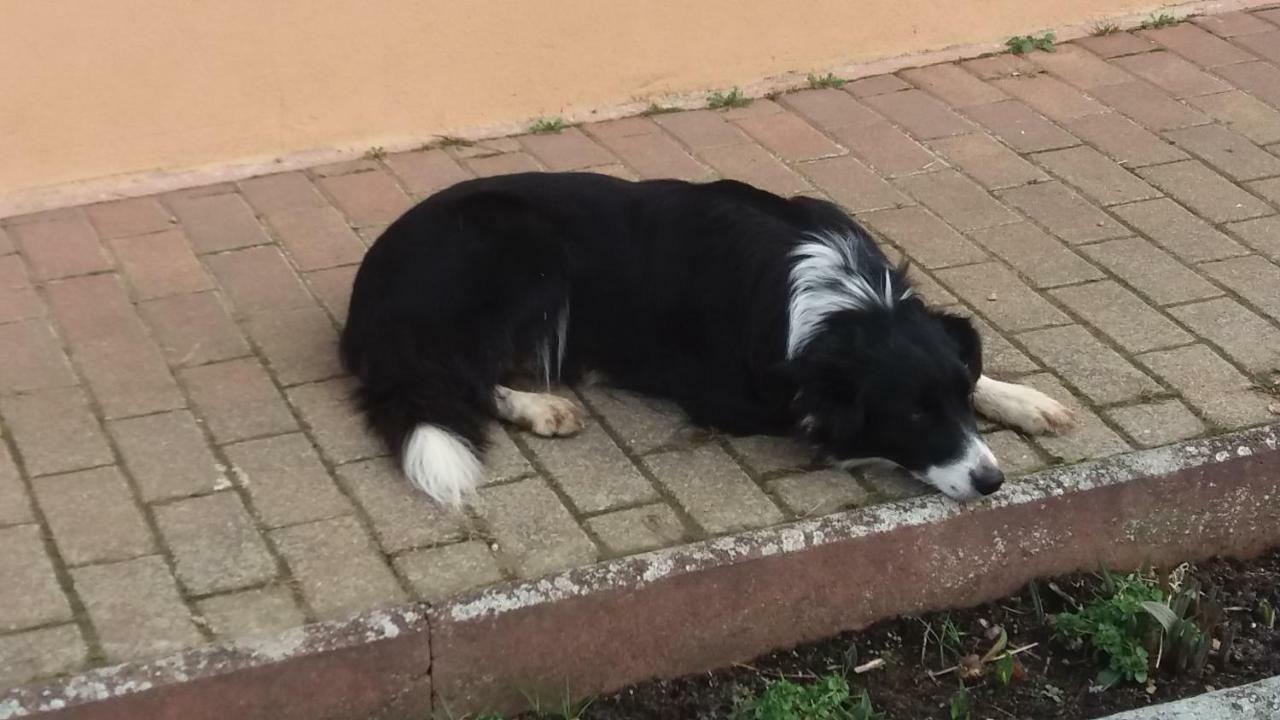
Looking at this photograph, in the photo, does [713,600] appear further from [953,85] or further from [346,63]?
[953,85]

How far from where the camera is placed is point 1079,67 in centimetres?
644

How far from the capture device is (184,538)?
3594 millimetres

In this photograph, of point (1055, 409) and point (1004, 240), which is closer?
point (1055, 409)

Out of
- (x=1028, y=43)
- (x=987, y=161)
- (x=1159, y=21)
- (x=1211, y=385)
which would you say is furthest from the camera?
(x=1159, y=21)

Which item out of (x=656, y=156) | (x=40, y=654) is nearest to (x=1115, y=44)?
(x=656, y=156)

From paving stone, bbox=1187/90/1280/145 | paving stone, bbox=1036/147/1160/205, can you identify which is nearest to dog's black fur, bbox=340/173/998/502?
paving stone, bbox=1036/147/1160/205

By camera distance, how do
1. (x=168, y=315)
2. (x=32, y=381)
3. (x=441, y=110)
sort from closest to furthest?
(x=32, y=381), (x=168, y=315), (x=441, y=110)

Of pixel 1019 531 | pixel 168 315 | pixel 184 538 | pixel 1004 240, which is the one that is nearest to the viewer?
pixel 184 538

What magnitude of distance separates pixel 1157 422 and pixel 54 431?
2844 millimetres

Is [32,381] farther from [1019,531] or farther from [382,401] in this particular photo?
[1019,531]

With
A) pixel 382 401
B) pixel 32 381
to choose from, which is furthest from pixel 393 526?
pixel 32 381

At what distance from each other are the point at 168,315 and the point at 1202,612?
9.57 ft

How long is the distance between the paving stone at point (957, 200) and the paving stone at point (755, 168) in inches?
15.3

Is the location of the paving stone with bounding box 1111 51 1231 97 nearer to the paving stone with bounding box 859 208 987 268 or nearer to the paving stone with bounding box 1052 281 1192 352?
the paving stone with bounding box 859 208 987 268
